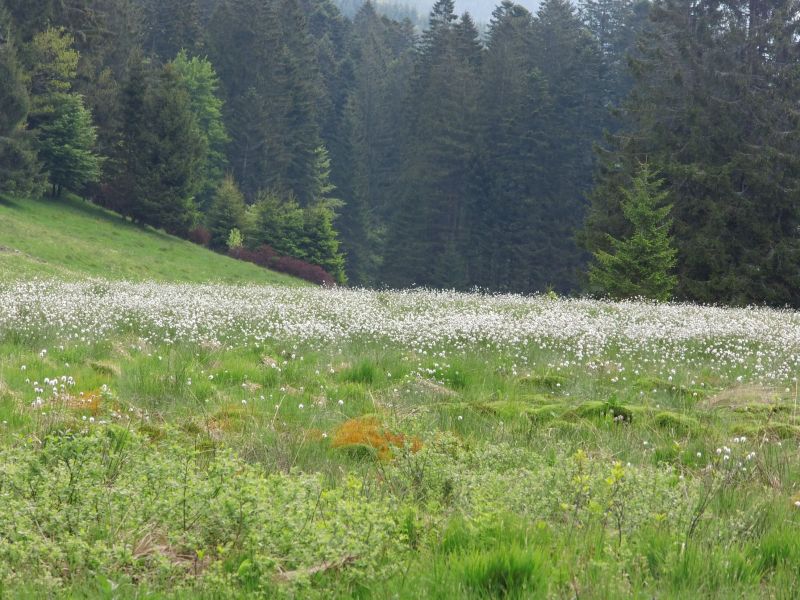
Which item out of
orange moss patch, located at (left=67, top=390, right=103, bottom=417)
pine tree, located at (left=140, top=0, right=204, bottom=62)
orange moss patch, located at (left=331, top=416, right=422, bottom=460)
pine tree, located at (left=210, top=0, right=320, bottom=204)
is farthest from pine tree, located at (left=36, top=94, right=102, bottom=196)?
orange moss patch, located at (left=331, top=416, right=422, bottom=460)

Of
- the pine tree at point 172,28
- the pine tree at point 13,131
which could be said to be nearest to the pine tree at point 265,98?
the pine tree at point 172,28

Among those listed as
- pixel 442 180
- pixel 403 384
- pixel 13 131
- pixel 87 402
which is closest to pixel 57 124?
pixel 13 131

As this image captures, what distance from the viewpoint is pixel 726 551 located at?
3.77 meters

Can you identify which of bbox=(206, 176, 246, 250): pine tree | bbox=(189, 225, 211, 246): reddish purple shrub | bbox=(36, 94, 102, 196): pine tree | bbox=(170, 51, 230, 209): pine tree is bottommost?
bbox=(189, 225, 211, 246): reddish purple shrub

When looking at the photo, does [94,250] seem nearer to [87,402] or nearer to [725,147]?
[725,147]

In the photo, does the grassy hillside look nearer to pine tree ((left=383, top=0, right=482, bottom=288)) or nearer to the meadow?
pine tree ((left=383, top=0, right=482, bottom=288))

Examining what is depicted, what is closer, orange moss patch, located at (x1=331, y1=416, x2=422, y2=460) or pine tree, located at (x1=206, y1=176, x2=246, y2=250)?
orange moss patch, located at (x1=331, y1=416, x2=422, y2=460)

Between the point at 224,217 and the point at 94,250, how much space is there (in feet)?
57.3

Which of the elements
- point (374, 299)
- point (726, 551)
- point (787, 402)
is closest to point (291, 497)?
point (726, 551)

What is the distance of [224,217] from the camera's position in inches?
2132

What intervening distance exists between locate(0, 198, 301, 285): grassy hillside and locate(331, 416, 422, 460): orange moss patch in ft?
66.7

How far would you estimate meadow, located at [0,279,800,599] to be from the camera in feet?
Result: 11.5

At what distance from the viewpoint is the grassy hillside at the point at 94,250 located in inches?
1243

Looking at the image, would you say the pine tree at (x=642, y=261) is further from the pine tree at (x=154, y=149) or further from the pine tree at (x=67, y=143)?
the pine tree at (x=67, y=143)
